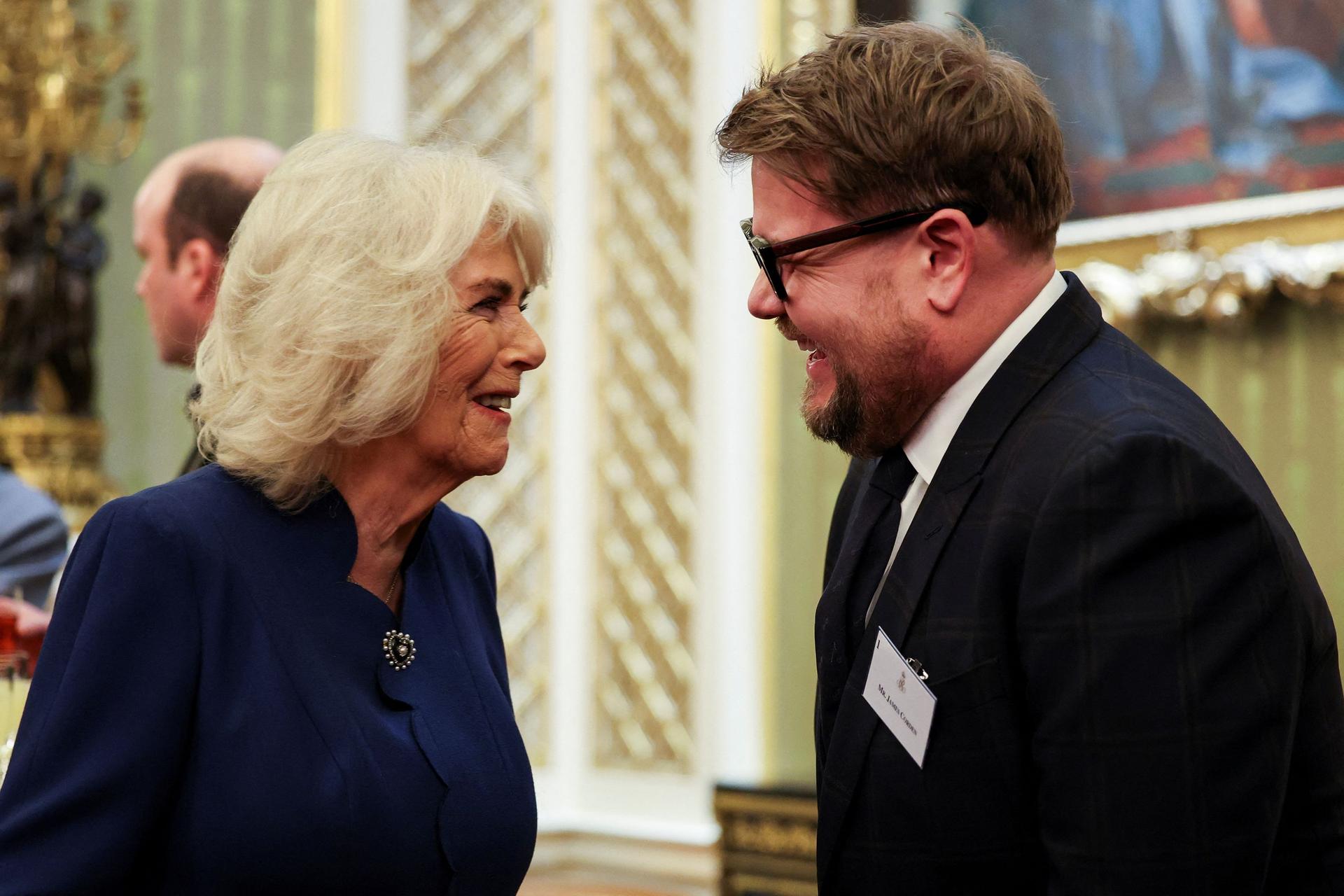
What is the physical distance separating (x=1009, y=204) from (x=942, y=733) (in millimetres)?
589

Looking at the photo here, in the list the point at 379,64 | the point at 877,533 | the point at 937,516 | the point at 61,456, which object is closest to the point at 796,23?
the point at 379,64

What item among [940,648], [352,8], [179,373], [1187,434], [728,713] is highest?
[352,8]

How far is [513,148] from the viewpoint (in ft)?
22.0

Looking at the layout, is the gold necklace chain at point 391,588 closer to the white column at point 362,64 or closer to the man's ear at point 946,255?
the man's ear at point 946,255

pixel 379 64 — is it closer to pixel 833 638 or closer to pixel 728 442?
pixel 728 442

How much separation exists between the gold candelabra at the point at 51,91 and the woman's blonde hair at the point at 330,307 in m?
4.96

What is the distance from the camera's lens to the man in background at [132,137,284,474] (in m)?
3.01

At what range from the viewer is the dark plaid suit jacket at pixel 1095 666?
143 centimetres

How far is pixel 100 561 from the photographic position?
1749 mm

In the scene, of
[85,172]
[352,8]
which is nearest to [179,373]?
[85,172]

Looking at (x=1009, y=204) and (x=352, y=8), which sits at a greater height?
(x=352, y=8)

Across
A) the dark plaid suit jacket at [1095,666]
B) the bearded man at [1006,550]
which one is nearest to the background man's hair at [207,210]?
the bearded man at [1006,550]

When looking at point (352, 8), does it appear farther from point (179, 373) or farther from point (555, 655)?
point (555, 655)

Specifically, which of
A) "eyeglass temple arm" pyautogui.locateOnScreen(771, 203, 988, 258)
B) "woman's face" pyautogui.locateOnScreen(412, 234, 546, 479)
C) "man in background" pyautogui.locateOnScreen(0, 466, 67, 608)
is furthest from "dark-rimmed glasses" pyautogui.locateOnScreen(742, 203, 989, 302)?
"man in background" pyautogui.locateOnScreen(0, 466, 67, 608)
